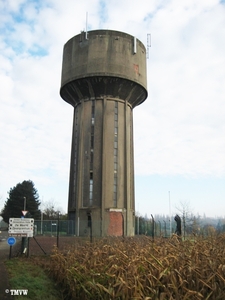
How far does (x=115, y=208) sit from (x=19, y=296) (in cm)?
2238

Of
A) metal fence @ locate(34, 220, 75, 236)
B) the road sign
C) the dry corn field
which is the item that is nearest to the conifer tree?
metal fence @ locate(34, 220, 75, 236)

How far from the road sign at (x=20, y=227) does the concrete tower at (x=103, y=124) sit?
1547cm

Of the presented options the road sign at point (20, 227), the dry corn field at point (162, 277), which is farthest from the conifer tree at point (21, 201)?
the dry corn field at point (162, 277)

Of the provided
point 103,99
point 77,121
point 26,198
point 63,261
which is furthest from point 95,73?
point 26,198

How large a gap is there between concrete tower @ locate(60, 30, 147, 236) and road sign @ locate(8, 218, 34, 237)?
609 inches

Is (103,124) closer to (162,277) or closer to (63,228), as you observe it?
(63,228)

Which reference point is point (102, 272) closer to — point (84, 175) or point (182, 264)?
point (182, 264)

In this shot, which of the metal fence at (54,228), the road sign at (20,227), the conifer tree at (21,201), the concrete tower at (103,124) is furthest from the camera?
the conifer tree at (21,201)

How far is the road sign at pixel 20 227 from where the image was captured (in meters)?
12.9

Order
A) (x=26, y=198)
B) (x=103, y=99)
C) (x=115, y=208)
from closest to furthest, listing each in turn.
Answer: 1. (x=115, y=208)
2. (x=103, y=99)
3. (x=26, y=198)

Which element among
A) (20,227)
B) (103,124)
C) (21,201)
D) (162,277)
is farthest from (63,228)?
(21,201)

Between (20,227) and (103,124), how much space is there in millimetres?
18573

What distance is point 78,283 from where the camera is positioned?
268 inches

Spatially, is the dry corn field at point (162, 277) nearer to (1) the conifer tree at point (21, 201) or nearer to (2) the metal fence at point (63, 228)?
(2) the metal fence at point (63, 228)
